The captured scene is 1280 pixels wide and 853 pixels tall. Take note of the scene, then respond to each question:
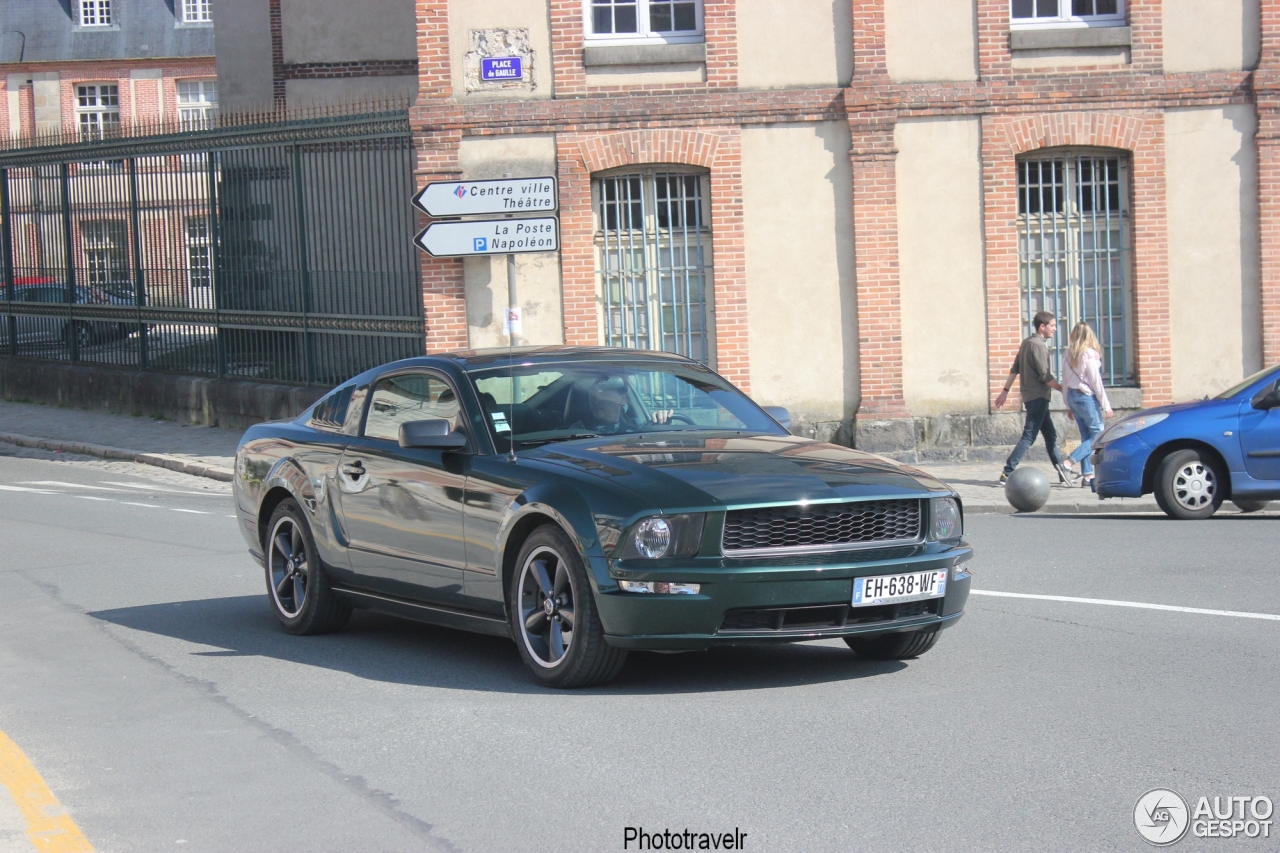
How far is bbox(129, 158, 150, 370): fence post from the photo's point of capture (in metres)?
23.5

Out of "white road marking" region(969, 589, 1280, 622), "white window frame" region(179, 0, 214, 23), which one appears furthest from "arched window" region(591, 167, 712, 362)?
"white window frame" region(179, 0, 214, 23)

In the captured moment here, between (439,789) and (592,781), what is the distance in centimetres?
52

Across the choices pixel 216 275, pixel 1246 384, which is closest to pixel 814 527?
pixel 1246 384

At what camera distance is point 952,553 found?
683cm

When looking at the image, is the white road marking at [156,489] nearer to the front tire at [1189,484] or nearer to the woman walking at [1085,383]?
the woman walking at [1085,383]

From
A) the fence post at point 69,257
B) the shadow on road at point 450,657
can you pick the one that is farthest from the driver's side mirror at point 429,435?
the fence post at point 69,257

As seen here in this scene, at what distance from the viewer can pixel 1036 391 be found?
1641 cm

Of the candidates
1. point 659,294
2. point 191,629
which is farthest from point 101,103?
point 191,629

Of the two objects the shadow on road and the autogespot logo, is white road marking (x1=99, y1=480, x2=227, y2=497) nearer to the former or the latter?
the shadow on road

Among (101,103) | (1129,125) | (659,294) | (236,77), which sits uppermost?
(101,103)

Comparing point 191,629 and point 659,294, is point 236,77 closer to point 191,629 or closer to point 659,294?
point 659,294

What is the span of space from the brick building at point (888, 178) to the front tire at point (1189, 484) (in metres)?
4.97

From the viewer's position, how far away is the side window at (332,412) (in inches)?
338

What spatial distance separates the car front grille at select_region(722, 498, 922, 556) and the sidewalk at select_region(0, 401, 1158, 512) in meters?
8.48
